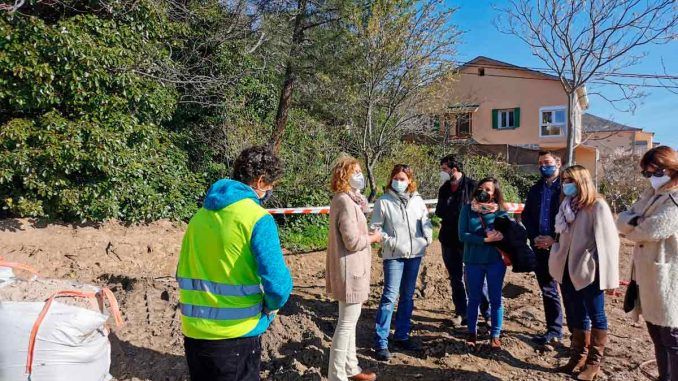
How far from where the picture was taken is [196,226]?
7.57 feet

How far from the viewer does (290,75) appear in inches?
439

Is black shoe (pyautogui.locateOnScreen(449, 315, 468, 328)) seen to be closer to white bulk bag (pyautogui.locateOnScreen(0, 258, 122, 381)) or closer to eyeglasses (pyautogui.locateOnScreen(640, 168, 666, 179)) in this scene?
eyeglasses (pyautogui.locateOnScreen(640, 168, 666, 179))

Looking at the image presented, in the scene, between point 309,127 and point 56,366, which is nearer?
point 56,366

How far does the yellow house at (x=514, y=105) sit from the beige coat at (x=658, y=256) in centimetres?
2243

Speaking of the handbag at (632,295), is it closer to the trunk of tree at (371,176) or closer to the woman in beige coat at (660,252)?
the woman in beige coat at (660,252)

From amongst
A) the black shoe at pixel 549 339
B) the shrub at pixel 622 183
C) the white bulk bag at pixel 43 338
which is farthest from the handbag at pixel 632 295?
the shrub at pixel 622 183

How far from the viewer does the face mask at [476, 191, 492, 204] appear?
4.45m

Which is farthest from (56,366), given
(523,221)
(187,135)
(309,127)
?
(309,127)

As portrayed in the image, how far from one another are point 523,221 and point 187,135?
728 cm

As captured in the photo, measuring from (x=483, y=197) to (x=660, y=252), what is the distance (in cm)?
157

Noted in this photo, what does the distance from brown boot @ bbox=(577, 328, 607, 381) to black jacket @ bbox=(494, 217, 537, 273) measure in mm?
766

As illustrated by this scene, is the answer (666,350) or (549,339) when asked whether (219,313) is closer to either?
(666,350)

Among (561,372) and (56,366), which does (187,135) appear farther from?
(561,372)

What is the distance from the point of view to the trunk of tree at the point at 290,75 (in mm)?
10766
